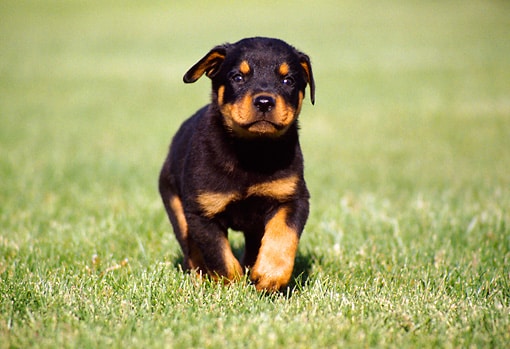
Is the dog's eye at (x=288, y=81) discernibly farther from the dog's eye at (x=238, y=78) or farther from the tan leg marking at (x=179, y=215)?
the tan leg marking at (x=179, y=215)

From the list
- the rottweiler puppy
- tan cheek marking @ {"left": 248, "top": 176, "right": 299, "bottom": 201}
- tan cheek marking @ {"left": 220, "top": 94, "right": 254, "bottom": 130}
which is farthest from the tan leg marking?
tan cheek marking @ {"left": 220, "top": 94, "right": 254, "bottom": 130}

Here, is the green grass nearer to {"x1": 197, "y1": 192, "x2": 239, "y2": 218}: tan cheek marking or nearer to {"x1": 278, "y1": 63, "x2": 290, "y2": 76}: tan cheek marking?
{"x1": 197, "y1": 192, "x2": 239, "y2": 218}: tan cheek marking

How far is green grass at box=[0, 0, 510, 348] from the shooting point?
10.2 ft

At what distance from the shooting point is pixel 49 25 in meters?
34.2

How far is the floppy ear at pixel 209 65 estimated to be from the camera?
4.15m

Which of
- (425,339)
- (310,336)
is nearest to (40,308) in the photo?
(310,336)

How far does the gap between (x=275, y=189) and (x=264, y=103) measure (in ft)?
A: 1.78

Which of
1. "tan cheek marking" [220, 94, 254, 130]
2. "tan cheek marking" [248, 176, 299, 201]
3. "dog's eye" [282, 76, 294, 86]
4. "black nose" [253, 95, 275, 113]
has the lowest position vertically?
"tan cheek marking" [248, 176, 299, 201]

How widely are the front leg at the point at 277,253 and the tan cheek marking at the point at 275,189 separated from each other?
0.11 meters

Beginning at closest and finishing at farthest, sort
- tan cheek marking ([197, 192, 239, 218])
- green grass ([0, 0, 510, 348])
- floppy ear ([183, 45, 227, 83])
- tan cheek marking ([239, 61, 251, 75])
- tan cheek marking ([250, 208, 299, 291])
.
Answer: green grass ([0, 0, 510, 348])
tan cheek marking ([250, 208, 299, 291])
tan cheek marking ([197, 192, 239, 218])
tan cheek marking ([239, 61, 251, 75])
floppy ear ([183, 45, 227, 83])

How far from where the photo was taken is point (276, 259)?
3.64 metres

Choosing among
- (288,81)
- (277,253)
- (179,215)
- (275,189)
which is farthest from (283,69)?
(179,215)

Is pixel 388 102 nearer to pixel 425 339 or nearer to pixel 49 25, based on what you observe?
pixel 425 339

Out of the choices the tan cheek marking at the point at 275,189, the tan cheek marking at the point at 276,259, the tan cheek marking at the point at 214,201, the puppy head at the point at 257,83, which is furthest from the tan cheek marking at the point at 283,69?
the tan cheek marking at the point at 276,259
